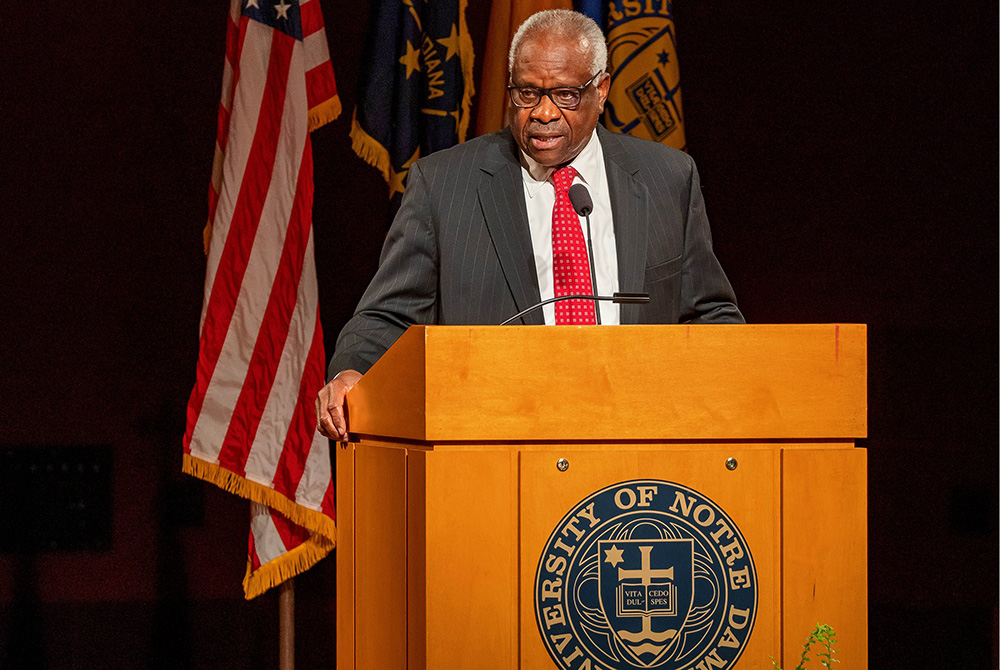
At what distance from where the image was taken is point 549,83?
1937 millimetres

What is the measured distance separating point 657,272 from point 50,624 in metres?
2.52

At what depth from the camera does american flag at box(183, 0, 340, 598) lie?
2.86m

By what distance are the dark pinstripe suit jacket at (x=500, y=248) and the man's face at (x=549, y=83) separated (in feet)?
0.25

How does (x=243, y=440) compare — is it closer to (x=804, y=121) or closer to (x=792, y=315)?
(x=792, y=315)

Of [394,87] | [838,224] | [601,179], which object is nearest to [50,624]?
[394,87]

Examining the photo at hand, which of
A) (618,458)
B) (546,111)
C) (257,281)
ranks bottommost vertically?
(618,458)

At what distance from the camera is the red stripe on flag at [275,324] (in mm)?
2861

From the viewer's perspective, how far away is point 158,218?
3.38 metres

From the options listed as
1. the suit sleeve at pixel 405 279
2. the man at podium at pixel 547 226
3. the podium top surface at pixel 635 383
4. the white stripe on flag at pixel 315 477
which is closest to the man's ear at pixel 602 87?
the man at podium at pixel 547 226

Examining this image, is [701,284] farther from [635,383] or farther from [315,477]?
[315,477]

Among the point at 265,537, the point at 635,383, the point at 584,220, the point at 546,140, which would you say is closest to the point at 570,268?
the point at 584,220

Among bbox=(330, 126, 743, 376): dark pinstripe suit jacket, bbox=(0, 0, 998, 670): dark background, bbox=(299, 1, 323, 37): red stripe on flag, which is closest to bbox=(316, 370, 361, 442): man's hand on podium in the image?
bbox=(330, 126, 743, 376): dark pinstripe suit jacket

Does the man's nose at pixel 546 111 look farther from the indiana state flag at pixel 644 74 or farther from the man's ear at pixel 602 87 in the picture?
the indiana state flag at pixel 644 74

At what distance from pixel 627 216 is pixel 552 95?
272 millimetres
